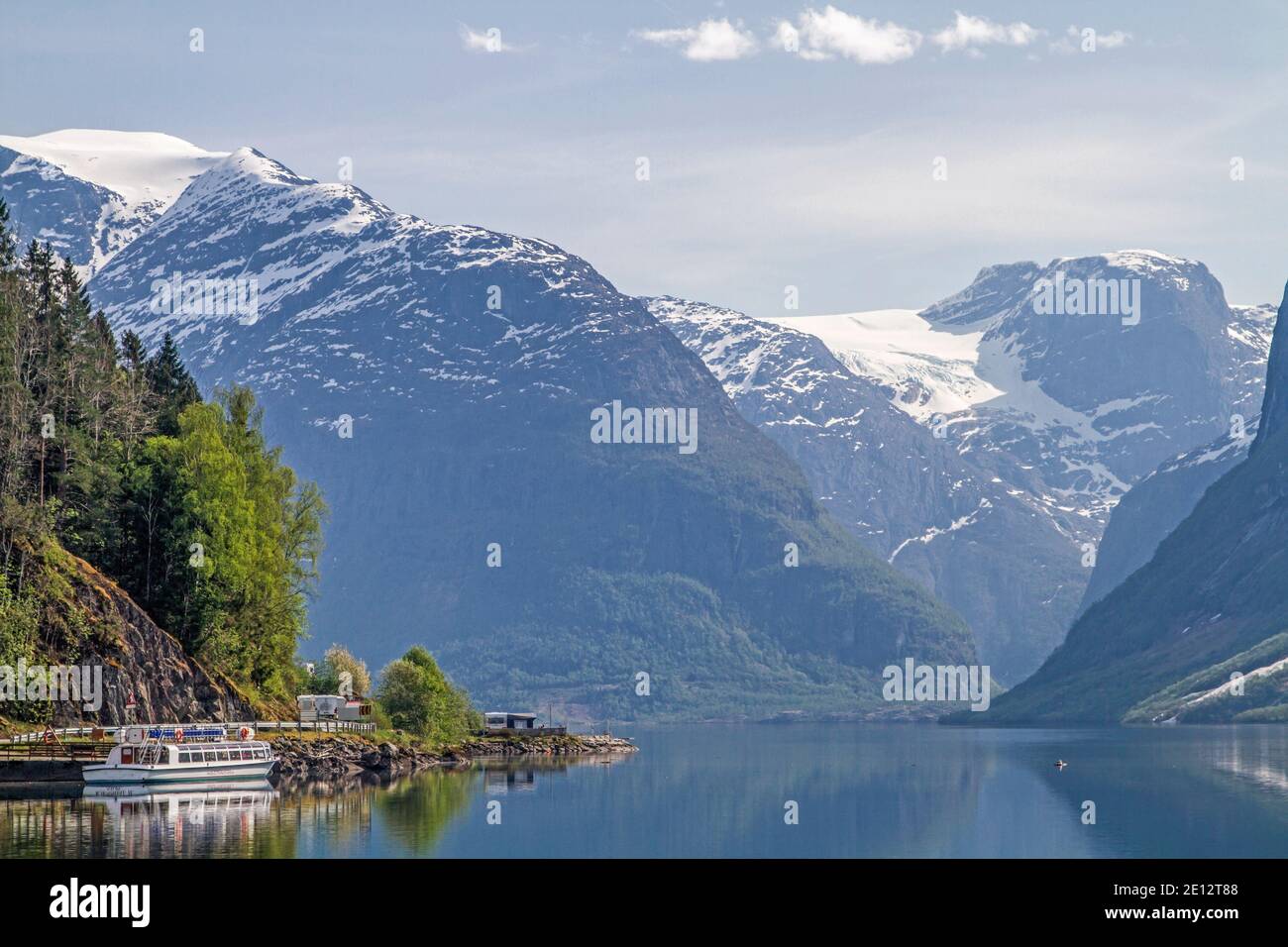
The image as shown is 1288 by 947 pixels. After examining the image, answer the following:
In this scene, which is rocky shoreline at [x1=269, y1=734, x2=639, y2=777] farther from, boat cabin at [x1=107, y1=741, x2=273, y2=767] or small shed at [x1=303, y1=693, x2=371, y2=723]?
boat cabin at [x1=107, y1=741, x2=273, y2=767]

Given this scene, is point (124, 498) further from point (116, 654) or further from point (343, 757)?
point (343, 757)

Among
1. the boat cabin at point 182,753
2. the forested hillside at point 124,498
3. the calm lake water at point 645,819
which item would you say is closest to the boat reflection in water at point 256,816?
the calm lake water at point 645,819

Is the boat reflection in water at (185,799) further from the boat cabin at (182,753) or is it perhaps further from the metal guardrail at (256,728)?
the metal guardrail at (256,728)

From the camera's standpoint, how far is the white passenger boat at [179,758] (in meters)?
126

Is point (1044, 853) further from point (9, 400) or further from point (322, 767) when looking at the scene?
point (9, 400)

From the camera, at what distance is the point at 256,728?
520 ft

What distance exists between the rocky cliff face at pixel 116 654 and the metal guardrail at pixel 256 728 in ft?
6.42

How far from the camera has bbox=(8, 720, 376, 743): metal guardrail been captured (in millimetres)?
129750

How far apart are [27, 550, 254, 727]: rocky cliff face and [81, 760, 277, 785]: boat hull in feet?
A: 36.7

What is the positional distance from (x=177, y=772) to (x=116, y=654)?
15939 mm

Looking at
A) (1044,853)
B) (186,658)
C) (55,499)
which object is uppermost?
(55,499)
